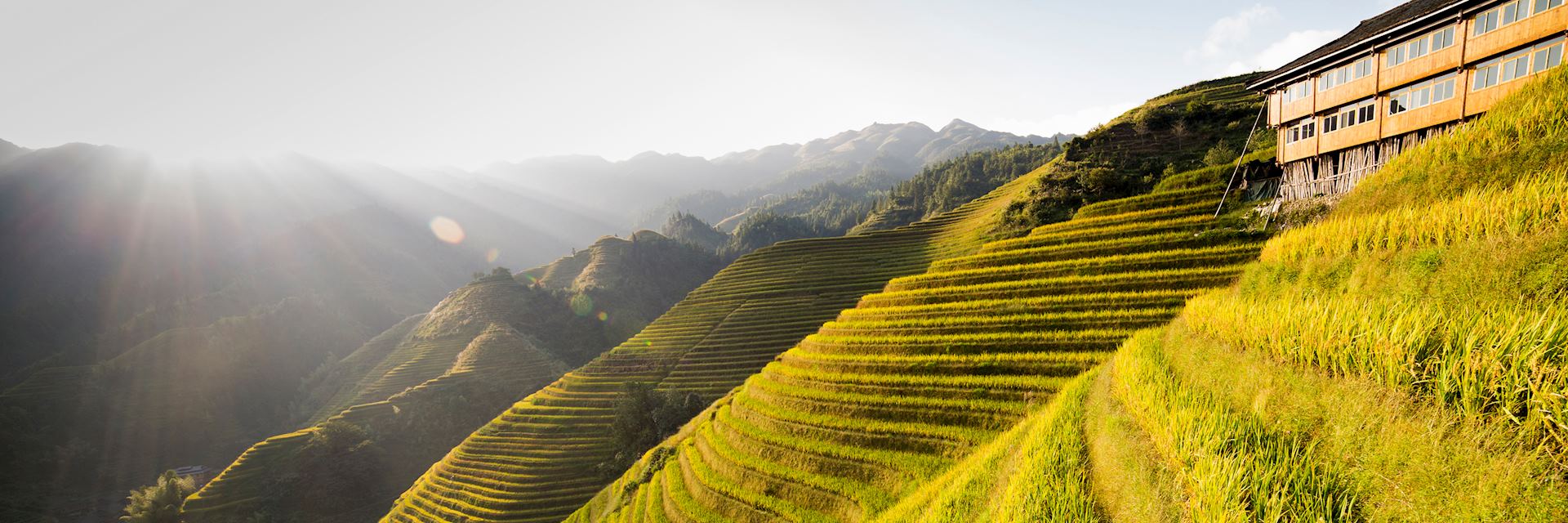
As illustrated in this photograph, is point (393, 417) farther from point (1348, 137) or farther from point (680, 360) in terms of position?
point (1348, 137)

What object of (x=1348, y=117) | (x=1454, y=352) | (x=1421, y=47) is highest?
(x=1421, y=47)

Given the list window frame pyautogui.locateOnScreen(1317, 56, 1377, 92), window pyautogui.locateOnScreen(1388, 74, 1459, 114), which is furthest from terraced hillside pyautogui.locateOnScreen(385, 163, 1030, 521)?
window pyautogui.locateOnScreen(1388, 74, 1459, 114)

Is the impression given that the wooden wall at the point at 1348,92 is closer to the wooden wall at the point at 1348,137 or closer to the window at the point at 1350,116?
the window at the point at 1350,116

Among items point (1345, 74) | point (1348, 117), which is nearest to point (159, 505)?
point (1348, 117)

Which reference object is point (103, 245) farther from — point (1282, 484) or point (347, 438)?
point (1282, 484)

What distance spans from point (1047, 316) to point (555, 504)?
34.4 metres

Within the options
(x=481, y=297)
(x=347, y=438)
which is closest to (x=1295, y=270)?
(x=347, y=438)

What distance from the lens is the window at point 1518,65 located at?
12711mm

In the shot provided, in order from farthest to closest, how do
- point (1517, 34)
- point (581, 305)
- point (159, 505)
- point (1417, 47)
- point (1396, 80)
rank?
point (581, 305)
point (159, 505)
point (1396, 80)
point (1417, 47)
point (1517, 34)

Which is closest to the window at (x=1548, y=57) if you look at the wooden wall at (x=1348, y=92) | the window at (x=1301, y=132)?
the wooden wall at (x=1348, y=92)

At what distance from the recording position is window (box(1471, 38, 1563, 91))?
12711 mm

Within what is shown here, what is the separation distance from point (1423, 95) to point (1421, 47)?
1393mm

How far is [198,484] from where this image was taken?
234 feet

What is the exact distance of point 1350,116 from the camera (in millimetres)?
18328
